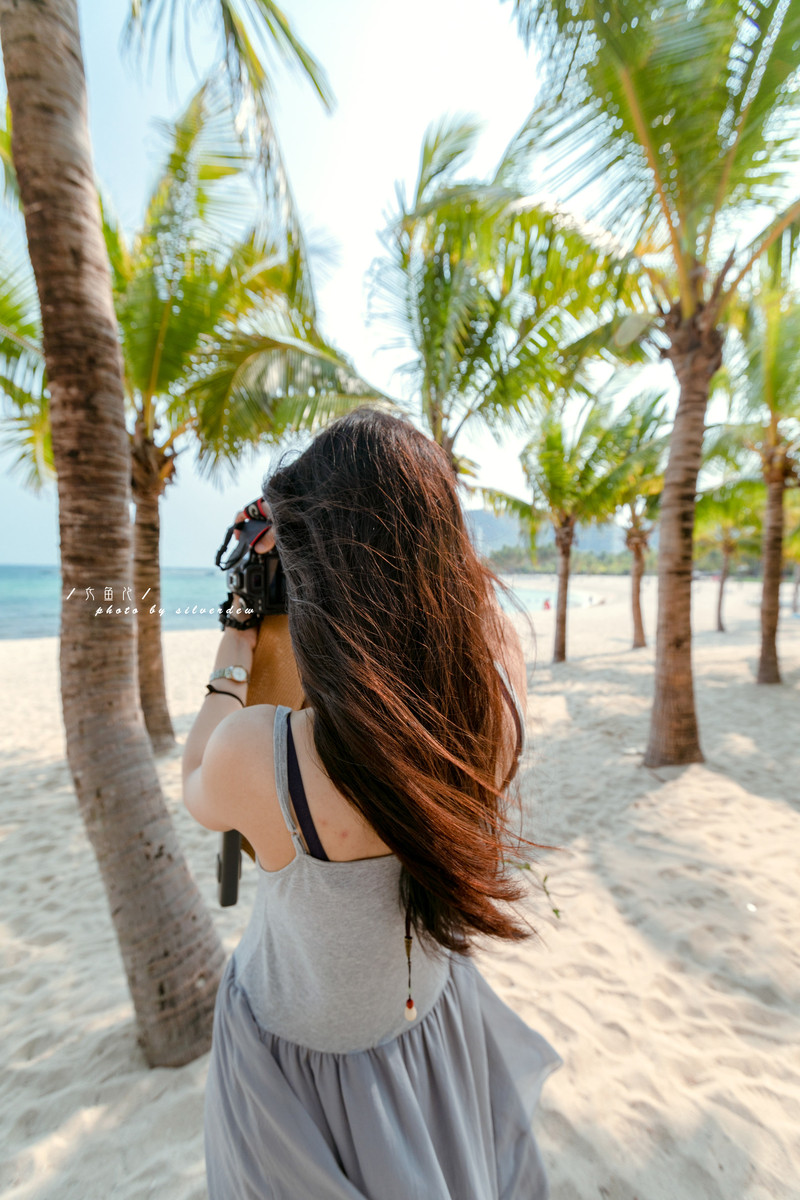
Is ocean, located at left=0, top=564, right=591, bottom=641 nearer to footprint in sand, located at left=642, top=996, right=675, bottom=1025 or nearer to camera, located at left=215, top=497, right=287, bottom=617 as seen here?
camera, located at left=215, top=497, right=287, bottom=617

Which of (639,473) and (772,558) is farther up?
(639,473)

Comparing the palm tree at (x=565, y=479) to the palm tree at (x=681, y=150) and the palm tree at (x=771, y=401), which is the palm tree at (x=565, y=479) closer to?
the palm tree at (x=771, y=401)

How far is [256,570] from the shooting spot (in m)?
0.97

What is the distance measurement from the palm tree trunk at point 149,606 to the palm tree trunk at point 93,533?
10.4 feet

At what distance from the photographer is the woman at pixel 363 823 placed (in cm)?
70

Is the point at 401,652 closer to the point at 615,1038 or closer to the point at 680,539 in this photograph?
the point at 615,1038

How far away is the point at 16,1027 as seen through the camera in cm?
192

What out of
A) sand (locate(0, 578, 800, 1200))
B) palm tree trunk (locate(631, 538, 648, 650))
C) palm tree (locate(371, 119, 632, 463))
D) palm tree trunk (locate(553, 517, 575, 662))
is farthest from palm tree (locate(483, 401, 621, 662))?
sand (locate(0, 578, 800, 1200))

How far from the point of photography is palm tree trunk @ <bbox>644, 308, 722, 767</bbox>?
403 centimetres

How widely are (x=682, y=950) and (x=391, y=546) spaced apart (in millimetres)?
2602

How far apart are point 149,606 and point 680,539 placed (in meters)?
4.74

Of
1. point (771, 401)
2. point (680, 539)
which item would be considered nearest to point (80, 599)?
point (680, 539)

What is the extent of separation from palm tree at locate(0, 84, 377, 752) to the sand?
214cm

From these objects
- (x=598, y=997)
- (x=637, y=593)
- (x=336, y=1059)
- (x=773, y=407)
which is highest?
(x=773, y=407)
